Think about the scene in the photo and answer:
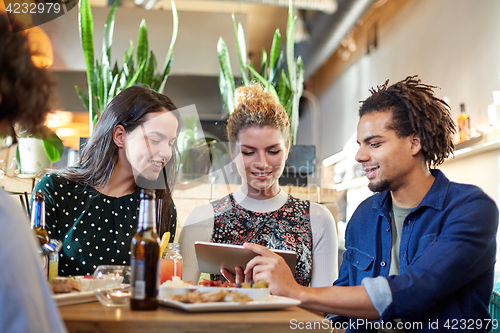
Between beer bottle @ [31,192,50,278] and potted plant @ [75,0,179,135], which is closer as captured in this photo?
beer bottle @ [31,192,50,278]

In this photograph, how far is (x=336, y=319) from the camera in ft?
4.74

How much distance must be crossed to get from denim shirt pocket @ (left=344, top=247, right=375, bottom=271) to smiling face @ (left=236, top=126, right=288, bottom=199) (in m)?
0.39

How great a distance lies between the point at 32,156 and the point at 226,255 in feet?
5.47

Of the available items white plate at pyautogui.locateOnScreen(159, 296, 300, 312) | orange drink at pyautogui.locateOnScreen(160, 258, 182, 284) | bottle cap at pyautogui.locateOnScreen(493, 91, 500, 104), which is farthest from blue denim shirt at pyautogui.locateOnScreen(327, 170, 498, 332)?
bottle cap at pyautogui.locateOnScreen(493, 91, 500, 104)

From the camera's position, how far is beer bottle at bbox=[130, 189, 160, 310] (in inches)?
30.0

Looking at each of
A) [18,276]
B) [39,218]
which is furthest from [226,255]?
[18,276]

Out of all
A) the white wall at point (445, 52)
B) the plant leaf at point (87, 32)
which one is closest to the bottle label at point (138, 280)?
the plant leaf at point (87, 32)

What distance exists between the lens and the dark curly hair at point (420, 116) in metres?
1.50

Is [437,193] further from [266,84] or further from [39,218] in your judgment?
[266,84]

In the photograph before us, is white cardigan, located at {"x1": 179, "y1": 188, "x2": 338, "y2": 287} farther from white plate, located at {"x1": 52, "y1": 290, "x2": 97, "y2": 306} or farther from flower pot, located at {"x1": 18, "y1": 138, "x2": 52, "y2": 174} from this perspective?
flower pot, located at {"x1": 18, "y1": 138, "x2": 52, "y2": 174}

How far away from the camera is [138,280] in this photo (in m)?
0.77

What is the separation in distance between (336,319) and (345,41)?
16.7 ft

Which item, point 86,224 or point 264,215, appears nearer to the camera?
point 86,224

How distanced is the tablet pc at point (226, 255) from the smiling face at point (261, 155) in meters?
0.53
